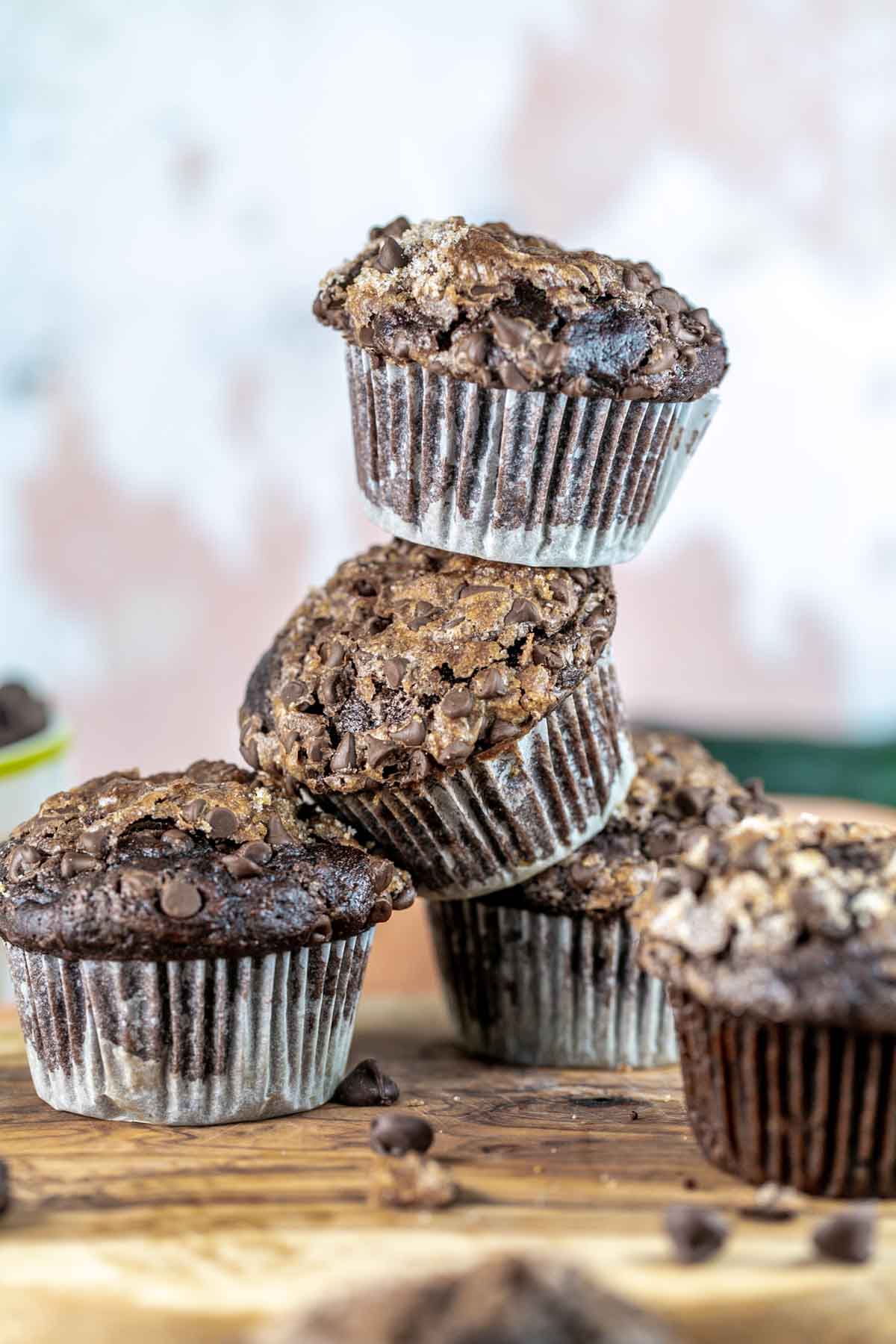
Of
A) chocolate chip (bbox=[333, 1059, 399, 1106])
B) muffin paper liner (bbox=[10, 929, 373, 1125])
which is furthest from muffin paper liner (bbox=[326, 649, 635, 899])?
chocolate chip (bbox=[333, 1059, 399, 1106])

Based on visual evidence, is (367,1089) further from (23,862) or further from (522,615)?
(522,615)

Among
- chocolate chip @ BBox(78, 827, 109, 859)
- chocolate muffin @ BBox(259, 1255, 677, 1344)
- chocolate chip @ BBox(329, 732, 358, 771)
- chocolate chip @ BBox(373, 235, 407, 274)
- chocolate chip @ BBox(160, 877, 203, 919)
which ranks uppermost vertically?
chocolate chip @ BBox(373, 235, 407, 274)

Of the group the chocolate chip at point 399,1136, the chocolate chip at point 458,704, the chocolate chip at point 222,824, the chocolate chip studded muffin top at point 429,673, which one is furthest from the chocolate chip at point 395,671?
the chocolate chip at point 399,1136

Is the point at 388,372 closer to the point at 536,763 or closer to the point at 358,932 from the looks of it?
the point at 536,763

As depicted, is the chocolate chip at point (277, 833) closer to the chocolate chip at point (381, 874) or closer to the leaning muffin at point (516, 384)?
the chocolate chip at point (381, 874)

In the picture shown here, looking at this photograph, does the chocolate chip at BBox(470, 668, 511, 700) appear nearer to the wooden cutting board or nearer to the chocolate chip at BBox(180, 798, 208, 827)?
the chocolate chip at BBox(180, 798, 208, 827)
